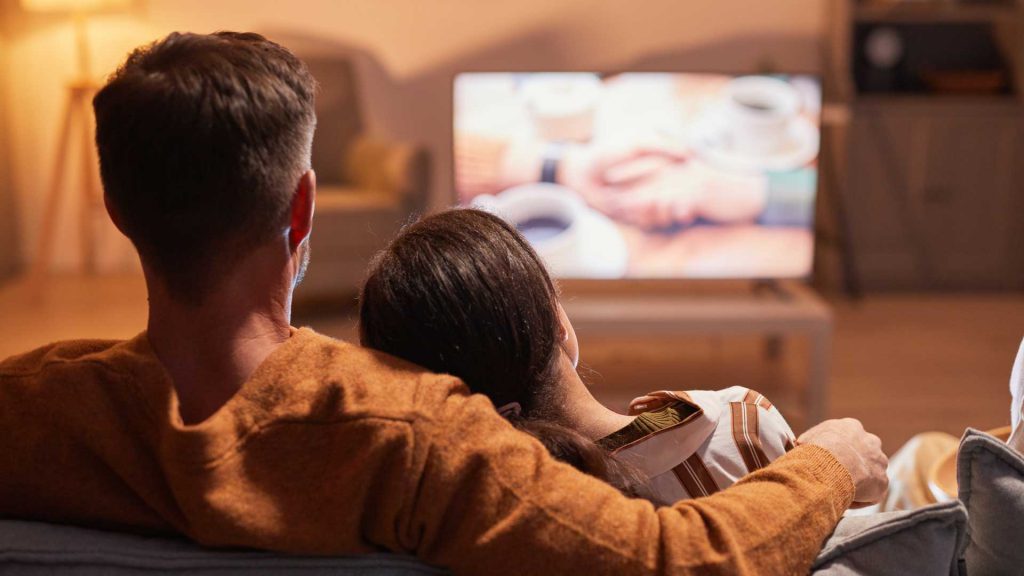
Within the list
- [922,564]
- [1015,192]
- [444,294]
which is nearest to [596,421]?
[444,294]

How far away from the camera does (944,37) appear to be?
4.95 meters

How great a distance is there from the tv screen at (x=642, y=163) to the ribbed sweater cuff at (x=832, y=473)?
7.49ft

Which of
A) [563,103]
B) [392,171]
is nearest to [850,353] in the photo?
[563,103]

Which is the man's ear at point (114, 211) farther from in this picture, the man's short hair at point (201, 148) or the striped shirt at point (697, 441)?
the striped shirt at point (697, 441)

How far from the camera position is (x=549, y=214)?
3230mm

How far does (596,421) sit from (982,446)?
1.10 feet

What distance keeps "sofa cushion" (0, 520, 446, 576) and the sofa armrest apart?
3297 mm

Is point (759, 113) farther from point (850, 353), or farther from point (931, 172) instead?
point (931, 172)

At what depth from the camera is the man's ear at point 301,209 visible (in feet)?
2.89

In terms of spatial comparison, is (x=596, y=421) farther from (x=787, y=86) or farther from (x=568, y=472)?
(x=787, y=86)

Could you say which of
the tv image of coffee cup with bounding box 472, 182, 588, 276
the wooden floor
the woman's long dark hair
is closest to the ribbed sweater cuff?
the woman's long dark hair

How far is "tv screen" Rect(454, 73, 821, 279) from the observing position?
10.5 ft

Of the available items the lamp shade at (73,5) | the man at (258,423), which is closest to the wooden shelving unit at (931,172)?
the lamp shade at (73,5)

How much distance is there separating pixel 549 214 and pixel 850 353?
1.24 metres
